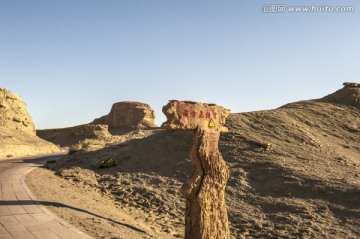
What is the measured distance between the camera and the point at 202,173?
24.7 ft

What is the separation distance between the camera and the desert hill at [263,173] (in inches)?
451

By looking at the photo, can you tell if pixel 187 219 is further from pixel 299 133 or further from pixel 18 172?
pixel 299 133

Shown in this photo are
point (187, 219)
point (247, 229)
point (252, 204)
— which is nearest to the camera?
point (187, 219)

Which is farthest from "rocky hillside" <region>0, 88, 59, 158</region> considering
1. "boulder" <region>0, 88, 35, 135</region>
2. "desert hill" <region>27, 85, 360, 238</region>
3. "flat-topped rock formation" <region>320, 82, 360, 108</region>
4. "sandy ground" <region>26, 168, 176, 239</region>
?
"flat-topped rock formation" <region>320, 82, 360, 108</region>

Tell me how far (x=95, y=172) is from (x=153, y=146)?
13.0 feet

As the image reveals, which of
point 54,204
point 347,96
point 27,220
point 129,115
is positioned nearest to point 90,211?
point 54,204

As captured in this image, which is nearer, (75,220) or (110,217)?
(75,220)

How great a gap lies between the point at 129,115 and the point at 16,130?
32.3 meters

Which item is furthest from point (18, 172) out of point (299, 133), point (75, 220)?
point (299, 133)

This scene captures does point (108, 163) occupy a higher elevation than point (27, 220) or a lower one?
higher

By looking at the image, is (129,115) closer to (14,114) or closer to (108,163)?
Result: (14,114)

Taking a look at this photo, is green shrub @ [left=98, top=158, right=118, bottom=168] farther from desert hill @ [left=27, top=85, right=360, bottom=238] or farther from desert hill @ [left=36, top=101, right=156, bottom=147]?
desert hill @ [left=36, top=101, right=156, bottom=147]

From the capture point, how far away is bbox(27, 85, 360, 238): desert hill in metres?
11.4

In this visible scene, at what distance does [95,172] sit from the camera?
58.3 feet
